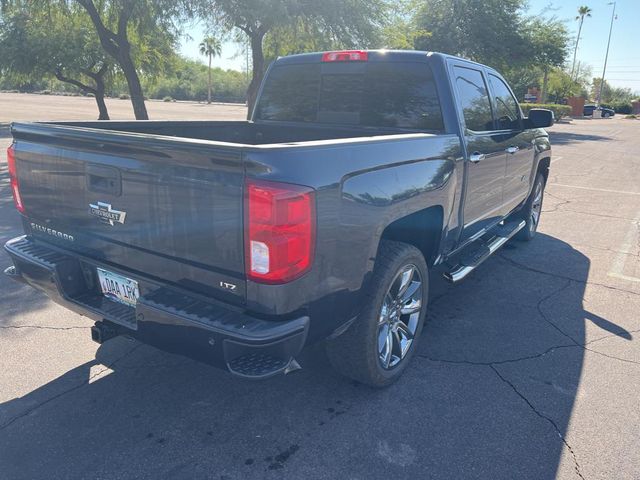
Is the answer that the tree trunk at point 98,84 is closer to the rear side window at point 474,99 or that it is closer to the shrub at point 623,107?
the rear side window at point 474,99

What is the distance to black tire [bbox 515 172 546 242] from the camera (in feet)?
20.5

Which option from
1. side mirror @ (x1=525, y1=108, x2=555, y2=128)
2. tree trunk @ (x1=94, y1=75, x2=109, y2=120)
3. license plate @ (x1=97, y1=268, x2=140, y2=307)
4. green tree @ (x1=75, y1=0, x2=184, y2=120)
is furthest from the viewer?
tree trunk @ (x1=94, y1=75, x2=109, y2=120)

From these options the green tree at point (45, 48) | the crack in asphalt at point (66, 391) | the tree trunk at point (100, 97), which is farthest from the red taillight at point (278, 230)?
the tree trunk at point (100, 97)

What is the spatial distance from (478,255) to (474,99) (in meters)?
1.33

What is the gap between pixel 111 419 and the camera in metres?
2.80

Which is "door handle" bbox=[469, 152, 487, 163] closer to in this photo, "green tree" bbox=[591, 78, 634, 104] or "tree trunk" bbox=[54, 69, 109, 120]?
"tree trunk" bbox=[54, 69, 109, 120]

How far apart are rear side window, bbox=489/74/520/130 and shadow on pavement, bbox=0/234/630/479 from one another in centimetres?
214

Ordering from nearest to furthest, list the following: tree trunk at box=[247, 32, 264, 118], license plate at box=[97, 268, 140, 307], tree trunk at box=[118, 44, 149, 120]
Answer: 1. license plate at box=[97, 268, 140, 307]
2. tree trunk at box=[118, 44, 149, 120]
3. tree trunk at box=[247, 32, 264, 118]

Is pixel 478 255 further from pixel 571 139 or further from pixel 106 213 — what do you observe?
pixel 571 139

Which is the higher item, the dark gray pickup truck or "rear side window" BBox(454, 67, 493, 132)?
"rear side window" BBox(454, 67, 493, 132)

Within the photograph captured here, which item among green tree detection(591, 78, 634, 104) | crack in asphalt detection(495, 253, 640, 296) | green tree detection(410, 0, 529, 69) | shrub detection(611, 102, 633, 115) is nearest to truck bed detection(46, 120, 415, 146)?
crack in asphalt detection(495, 253, 640, 296)

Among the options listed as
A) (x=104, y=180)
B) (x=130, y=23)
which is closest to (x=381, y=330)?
(x=104, y=180)

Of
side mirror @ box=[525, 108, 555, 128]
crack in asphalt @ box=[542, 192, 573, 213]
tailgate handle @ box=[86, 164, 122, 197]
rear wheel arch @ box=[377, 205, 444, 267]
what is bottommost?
crack in asphalt @ box=[542, 192, 573, 213]

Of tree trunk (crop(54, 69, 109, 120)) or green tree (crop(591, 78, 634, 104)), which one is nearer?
tree trunk (crop(54, 69, 109, 120))
